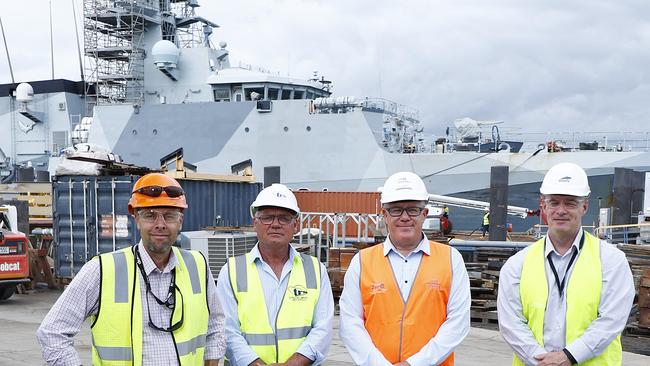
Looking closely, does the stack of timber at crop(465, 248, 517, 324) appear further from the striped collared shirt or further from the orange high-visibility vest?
the striped collared shirt

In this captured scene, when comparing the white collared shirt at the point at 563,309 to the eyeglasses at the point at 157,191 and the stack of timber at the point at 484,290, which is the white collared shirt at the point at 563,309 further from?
the stack of timber at the point at 484,290

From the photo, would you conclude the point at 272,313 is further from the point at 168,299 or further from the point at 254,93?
the point at 254,93

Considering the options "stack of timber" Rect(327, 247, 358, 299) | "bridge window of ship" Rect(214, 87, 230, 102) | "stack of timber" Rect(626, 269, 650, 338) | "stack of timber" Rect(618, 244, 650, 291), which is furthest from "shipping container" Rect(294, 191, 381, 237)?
"stack of timber" Rect(626, 269, 650, 338)

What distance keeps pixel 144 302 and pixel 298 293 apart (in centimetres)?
91

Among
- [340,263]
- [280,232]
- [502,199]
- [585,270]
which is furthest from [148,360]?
[502,199]

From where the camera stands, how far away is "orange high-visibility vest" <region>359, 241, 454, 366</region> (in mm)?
3477

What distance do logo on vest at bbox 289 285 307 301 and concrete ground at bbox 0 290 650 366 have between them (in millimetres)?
3647

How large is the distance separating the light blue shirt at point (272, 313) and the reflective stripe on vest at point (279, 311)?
0.03 m

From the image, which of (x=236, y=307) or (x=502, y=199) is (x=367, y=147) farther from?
(x=236, y=307)

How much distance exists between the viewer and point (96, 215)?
12.5 metres

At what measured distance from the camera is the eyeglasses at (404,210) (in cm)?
363

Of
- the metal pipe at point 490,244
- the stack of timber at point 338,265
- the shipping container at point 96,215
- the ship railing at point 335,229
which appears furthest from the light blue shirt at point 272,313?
the metal pipe at point 490,244

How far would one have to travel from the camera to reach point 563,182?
345 cm

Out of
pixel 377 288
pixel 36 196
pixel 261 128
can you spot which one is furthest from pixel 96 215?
pixel 261 128
